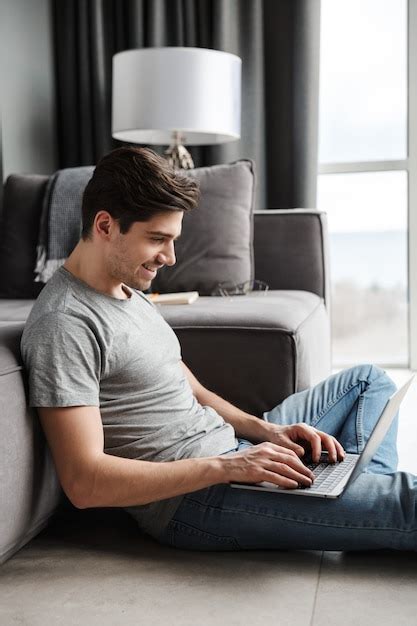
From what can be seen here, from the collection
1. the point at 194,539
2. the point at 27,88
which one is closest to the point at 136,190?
the point at 194,539

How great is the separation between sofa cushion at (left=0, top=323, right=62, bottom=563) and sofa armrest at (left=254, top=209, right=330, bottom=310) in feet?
5.12

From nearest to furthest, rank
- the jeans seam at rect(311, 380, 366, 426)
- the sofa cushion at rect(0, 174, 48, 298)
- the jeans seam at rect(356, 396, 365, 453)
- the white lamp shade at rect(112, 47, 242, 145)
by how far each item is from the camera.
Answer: the jeans seam at rect(356, 396, 365, 453)
the jeans seam at rect(311, 380, 366, 426)
the sofa cushion at rect(0, 174, 48, 298)
the white lamp shade at rect(112, 47, 242, 145)

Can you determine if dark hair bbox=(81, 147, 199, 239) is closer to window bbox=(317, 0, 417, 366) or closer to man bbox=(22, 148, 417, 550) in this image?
man bbox=(22, 148, 417, 550)

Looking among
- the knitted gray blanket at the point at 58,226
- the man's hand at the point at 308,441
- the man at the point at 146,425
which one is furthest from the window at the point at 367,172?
the man at the point at 146,425

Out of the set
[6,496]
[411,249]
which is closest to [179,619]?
[6,496]

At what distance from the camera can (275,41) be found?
13.1ft

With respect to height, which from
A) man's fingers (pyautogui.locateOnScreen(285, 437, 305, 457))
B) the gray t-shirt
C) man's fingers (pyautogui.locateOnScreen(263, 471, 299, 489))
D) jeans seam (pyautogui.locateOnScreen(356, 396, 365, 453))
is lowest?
jeans seam (pyautogui.locateOnScreen(356, 396, 365, 453))

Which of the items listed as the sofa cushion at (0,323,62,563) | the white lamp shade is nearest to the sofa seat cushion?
the sofa cushion at (0,323,62,563)

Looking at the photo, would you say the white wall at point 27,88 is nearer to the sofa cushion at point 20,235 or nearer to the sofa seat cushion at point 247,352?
the sofa cushion at point 20,235

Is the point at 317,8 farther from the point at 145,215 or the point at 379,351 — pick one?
the point at 145,215

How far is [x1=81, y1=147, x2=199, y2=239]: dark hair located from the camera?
1.55 meters

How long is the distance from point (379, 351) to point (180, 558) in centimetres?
277

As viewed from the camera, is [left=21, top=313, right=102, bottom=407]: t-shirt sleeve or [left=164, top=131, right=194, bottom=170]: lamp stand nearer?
[left=21, top=313, right=102, bottom=407]: t-shirt sleeve

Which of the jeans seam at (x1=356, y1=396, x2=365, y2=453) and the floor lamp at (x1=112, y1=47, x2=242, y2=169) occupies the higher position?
the floor lamp at (x1=112, y1=47, x2=242, y2=169)
